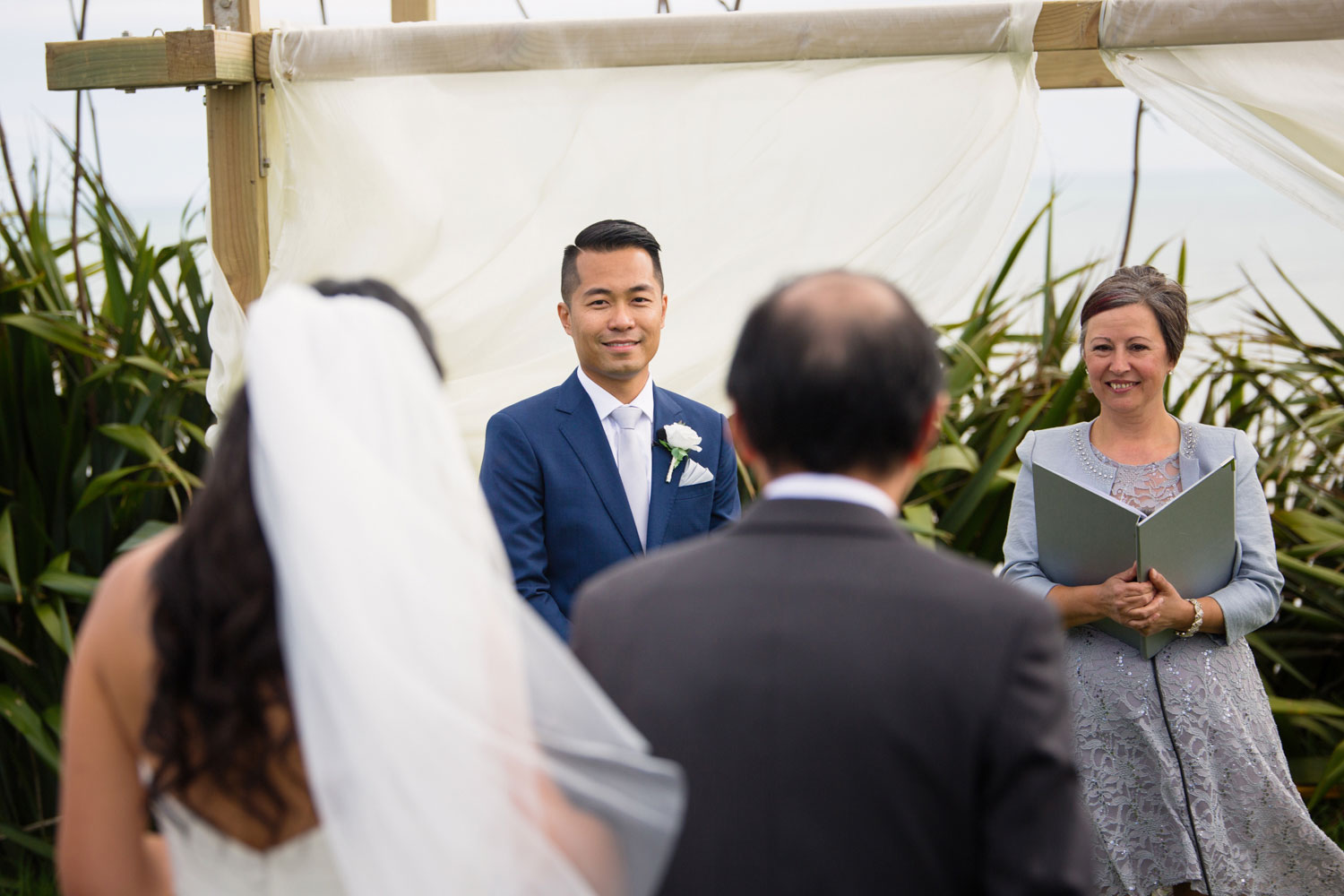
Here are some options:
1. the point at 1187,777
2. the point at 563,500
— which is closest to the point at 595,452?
the point at 563,500

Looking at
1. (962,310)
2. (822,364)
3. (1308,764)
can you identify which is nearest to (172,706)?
(822,364)

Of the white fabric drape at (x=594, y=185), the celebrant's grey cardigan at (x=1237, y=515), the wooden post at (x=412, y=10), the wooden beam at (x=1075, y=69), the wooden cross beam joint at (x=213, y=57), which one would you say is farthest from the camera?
the wooden post at (x=412, y=10)

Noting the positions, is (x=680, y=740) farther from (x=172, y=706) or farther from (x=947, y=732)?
(x=172, y=706)

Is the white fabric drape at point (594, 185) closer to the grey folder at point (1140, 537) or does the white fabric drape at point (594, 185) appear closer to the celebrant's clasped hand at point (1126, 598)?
the grey folder at point (1140, 537)

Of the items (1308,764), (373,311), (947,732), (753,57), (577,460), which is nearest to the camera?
(947,732)

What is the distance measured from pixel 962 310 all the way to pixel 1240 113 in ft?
6.16

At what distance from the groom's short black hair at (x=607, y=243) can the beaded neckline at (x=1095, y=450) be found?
41.0 inches

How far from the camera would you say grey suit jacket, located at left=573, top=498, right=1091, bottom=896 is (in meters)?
1.14

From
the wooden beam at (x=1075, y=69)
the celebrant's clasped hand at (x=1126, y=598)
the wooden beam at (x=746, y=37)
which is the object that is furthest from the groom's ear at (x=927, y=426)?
the wooden beam at (x=1075, y=69)

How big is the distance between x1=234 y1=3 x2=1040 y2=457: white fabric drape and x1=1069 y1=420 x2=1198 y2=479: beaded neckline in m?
0.54

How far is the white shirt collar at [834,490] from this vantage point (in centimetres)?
123

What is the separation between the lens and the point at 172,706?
1.19m

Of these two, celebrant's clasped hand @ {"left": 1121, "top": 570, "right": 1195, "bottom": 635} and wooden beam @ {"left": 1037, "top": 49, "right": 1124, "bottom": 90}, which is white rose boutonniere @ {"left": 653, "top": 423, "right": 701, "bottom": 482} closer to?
celebrant's clasped hand @ {"left": 1121, "top": 570, "right": 1195, "bottom": 635}

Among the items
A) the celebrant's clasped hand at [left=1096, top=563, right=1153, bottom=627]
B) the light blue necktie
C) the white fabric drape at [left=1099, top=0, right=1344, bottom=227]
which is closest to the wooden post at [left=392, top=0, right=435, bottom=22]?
the light blue necktie
